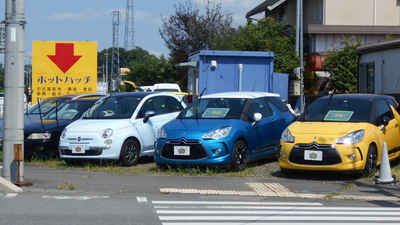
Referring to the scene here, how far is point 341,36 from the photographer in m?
31.7

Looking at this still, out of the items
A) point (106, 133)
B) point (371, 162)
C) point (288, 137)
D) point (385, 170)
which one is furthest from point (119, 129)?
point (385, 170)

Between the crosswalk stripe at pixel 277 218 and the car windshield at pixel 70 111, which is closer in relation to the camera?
the crosswalk stripe at pixel 277 218

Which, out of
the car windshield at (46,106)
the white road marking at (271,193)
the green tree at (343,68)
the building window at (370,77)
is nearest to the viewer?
the white road marking at (271,193)

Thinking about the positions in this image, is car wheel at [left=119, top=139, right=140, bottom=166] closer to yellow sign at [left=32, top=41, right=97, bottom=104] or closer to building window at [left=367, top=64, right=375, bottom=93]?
yellow sign at [left=32, top=41, right=97, bottom=104]

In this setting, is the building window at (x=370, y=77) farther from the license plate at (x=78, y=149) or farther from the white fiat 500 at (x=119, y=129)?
the license plate at (x=78, y=149)

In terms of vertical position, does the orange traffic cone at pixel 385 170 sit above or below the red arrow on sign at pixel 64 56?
below

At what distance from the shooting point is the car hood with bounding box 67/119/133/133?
1206 cm

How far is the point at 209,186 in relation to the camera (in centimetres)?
966

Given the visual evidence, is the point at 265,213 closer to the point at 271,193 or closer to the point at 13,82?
the point at 271,193

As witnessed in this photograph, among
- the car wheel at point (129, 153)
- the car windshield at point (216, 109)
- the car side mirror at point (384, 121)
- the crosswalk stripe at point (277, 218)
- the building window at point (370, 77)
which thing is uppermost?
the building window at point (370, 77)

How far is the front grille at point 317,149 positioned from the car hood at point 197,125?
152 cm

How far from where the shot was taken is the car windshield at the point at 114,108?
12860mm

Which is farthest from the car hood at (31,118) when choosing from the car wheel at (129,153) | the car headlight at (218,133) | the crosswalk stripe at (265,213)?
the crosswalk stripe at (265,213)

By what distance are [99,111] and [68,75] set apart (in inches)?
290
